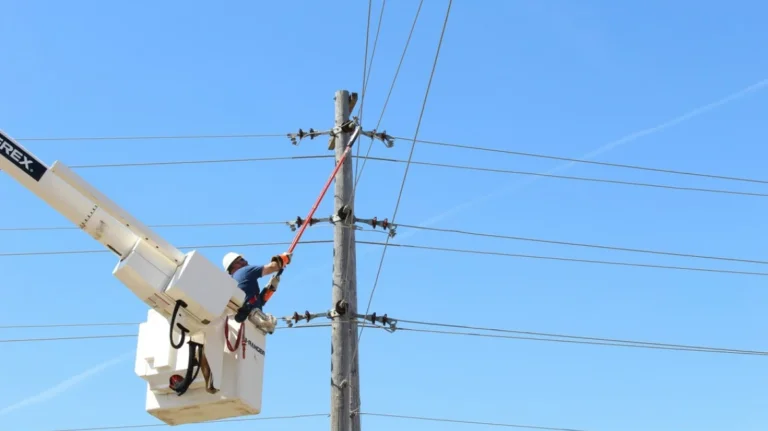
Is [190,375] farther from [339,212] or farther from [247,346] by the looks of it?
[339,212]

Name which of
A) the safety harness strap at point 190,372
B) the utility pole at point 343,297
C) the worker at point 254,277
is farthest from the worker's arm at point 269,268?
→ the utility pole at point 343,297

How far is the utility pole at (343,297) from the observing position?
10.4 metres

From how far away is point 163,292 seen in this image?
27.4ft

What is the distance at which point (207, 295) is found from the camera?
27.5 ft

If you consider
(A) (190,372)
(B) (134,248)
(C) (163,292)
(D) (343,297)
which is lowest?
(A) (190,372)

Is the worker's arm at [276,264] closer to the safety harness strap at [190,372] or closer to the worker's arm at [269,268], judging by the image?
the worker's arm at [269,268]

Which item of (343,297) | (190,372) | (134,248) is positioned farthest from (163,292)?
(343,297)

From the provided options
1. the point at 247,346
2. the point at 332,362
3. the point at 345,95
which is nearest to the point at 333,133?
the point at 345,95

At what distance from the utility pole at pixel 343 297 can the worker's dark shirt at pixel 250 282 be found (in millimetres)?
1615

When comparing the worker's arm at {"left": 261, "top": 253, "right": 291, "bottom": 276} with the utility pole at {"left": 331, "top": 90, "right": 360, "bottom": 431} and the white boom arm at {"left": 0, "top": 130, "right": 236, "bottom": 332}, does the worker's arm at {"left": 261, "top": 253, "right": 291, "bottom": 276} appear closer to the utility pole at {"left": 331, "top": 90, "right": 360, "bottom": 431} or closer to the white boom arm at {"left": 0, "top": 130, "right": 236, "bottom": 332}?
the white boom arm at {"left": 0, "top": 130, "right": 236, "bottom": 332}

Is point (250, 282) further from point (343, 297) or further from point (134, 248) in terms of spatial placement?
point (343, 297)

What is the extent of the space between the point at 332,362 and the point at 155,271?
268 centimetres

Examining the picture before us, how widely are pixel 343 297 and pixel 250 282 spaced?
189 centimetres

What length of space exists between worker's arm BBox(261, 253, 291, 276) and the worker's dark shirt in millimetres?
34
